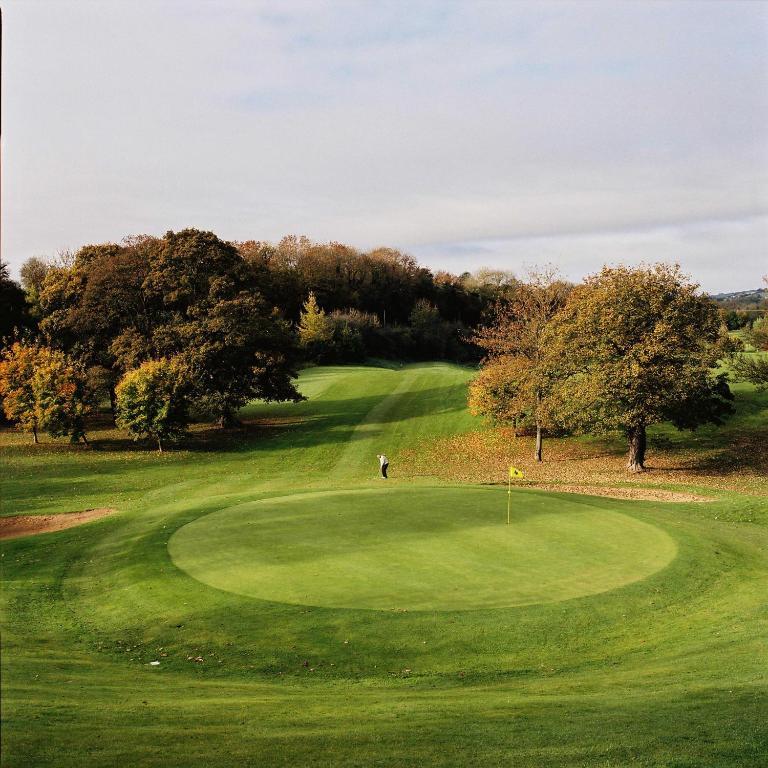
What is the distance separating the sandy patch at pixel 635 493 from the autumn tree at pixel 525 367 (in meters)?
9.54

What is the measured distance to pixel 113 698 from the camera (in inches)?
447

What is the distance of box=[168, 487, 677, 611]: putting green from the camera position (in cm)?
1597

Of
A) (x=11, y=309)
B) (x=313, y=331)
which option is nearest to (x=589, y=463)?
(x=11, y=309)

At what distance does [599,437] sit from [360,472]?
55.1ft

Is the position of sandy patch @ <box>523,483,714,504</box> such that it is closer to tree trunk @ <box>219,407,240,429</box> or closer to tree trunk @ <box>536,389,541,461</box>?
tree trunk @ <box>536,389,541,461</box>

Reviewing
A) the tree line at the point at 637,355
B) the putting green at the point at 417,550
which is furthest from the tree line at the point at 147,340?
the putting green at the point at 417,550

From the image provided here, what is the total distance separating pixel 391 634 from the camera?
47.0 feet

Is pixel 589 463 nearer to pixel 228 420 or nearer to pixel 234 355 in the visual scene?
pixel 234 355

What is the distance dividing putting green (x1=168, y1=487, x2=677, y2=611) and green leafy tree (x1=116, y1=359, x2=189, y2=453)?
2197cm

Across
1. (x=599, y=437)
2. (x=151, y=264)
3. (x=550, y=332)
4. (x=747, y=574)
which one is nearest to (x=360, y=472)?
(x=550, y=332)

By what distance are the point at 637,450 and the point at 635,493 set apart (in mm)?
8444

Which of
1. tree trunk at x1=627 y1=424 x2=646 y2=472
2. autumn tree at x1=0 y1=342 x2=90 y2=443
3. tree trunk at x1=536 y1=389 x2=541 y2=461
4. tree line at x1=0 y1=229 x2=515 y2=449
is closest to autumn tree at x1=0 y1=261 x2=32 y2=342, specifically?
tree line at x1=0 y1=229 x2=515 y2=449

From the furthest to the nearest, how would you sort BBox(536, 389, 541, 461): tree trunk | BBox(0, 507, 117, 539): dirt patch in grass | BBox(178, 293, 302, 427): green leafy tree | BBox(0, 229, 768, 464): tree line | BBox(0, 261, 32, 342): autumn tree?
1. BBox(0, 261, 32, 342): autumn tree
2. BBox(178, 293, 302, 427): green leafy tree
3. BBox(536, 389, 541, 461): tree trunk
4. BBox(0, 229, 768, 464): tree line
5. BBox(0, 507, 117, 539): dirt patch in grass

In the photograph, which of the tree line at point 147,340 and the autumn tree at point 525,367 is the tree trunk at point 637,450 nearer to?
the autumn tree at point 525,367
